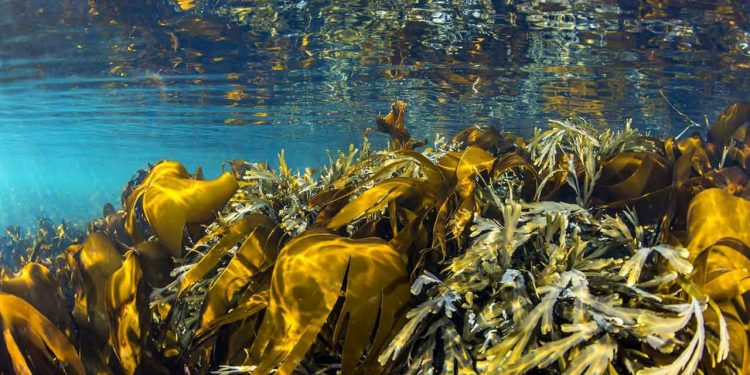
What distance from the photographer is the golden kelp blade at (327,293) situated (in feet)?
5.62

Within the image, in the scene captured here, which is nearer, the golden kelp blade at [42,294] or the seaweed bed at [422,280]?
the seaweed bed at [422,280]

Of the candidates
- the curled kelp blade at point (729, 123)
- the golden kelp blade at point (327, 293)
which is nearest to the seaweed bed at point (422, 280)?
the golden kelp blade at point (327, 293)

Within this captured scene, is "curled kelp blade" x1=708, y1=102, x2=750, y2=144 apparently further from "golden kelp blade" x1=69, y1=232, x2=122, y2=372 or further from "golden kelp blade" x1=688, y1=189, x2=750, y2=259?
"golden kelp blade" x1=69, y1=232, x2=122, y2=372

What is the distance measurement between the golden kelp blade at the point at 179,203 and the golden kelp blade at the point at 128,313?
24cm

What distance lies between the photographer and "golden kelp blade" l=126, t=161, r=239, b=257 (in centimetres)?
244

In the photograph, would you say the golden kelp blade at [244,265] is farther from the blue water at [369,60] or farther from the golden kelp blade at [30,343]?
the blue water at [369,60]

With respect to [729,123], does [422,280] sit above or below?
above

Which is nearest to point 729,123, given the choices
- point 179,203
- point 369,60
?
point 179,203

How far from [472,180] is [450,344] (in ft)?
2.60

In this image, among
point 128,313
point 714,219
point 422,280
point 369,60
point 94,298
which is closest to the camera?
point 422,280

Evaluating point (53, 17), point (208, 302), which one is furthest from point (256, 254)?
point (53, 17)

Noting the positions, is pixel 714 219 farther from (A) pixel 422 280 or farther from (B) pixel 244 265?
(B) pixel 244 265

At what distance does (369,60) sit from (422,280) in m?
11.4

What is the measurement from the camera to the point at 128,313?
83.5 inches
